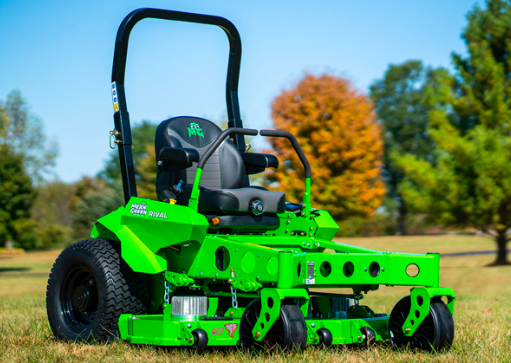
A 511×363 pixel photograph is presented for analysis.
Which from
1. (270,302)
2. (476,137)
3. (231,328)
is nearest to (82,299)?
(231,328)

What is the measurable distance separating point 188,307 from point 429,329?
195cm

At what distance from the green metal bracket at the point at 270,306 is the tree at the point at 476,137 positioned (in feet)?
63.6

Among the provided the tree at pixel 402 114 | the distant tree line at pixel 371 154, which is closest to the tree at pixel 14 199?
the distant tree line at pixel 371 154

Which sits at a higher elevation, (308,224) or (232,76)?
(232,76)

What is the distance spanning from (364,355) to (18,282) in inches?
690

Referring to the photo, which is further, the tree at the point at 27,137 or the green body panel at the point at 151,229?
the tree at the point at 27,137

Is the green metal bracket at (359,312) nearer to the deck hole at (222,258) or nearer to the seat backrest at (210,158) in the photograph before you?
the deck hole at (222,258)

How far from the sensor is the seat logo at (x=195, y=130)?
656 centimetres

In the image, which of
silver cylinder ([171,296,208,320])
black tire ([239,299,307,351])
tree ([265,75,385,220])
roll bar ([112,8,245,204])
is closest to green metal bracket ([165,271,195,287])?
silver cylinder ([171,296,208,320])

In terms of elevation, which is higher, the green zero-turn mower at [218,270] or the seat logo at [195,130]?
the seat logo at [195,130]

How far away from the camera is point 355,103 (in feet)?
102

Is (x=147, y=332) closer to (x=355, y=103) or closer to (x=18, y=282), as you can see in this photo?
(x=18, y=282)

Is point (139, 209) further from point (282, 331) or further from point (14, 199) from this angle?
point (14, 199)

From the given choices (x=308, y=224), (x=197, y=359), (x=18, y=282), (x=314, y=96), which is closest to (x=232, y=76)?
(x=308, y=224)
